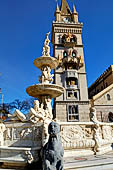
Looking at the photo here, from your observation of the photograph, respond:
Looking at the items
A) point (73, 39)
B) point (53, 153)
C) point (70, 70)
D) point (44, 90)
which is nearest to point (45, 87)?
point (44, 90)

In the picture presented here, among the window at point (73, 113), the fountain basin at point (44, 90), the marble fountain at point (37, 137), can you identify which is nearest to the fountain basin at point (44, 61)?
the fountain basin at point (44, 90)

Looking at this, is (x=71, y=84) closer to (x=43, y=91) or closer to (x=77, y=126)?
(x=43, y=91)

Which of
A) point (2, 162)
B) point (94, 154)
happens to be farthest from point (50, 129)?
point (94, 154)

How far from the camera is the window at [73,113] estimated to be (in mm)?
26478

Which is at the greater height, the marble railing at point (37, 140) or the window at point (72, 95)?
the window at point (72, 95)

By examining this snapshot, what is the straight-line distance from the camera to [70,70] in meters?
28.8

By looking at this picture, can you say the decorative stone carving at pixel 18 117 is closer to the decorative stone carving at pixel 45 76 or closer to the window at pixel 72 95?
the decorative stone carving at pixel 45 76

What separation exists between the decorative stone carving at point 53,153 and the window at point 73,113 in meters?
22.8

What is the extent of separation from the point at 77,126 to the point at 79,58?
24.2 meters

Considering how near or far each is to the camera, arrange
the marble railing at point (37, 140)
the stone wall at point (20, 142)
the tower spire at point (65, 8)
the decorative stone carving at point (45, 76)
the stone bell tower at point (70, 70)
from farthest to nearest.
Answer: the tower spire at point (65, 8) < the stone bell tower at point (70, 70) < the decorative stone carving at point (45, 76) < the marble railing at point (37, 140) < the stone wall at point (20, 142)

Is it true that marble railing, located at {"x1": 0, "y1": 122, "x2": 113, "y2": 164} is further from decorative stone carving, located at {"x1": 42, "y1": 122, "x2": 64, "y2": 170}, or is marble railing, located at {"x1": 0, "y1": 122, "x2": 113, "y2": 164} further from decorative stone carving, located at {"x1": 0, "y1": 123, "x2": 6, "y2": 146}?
decorative stone carving, located at {"x1": 42, "y1": 122, "x2": 64, "y2": 170}

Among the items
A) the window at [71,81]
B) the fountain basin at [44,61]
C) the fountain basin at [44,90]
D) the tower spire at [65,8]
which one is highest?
the tower spire at [65,8]

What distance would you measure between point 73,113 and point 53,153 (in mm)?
23378

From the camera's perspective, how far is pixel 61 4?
3938 cm
